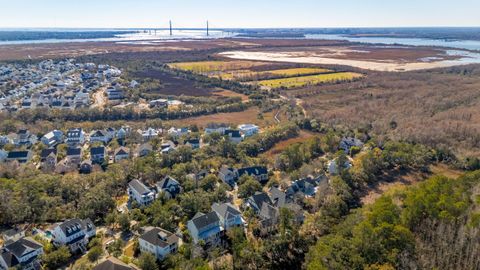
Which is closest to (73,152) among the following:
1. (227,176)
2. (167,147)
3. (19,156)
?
(19,156)

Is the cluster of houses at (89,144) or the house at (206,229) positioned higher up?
the cluster of houses at (89,144)

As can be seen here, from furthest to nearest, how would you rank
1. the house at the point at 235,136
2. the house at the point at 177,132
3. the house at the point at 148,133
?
1. the house at the point at 177,132
2. the house at the point at 148,133
3. the house at the point at 235,136

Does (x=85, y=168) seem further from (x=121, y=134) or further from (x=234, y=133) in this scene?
(x=234, y=133)

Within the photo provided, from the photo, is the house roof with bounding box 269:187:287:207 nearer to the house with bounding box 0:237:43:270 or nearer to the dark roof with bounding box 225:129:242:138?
the dark roof with bounding box 225:129:242:138

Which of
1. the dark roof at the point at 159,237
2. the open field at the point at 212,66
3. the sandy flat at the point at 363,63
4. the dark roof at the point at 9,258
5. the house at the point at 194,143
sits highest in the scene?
the sandy flat at the point at 363,63

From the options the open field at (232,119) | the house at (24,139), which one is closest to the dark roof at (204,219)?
the open field at (232,119)

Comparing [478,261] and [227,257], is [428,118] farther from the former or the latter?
[227,257]

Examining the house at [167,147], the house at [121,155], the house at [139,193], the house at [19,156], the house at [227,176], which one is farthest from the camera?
the house at [167,147]

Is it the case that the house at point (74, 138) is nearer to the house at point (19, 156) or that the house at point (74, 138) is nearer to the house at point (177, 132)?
the house at point (19, 156)
